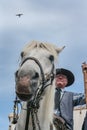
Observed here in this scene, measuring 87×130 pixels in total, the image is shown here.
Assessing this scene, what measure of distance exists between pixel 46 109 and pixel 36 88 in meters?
0.47

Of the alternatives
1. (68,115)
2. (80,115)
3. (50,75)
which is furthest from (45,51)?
(80,115)

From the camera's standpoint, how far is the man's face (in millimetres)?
9664

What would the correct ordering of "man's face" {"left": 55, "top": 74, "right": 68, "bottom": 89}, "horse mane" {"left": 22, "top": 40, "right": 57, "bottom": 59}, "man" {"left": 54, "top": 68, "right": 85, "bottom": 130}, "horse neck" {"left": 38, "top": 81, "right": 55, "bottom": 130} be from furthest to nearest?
"man's face" {"left": 55, "top": 74, "right": 68, "bottom": 89} < "man" {"left": 54, "top": 68, "right": 85, "bottom": 130} < "horse mane" {"left": 22, "top": 40, "right": 57, "bottom": 59} < "horse neck" {"left": 38, "top": 81, "right": 55, "bottom": 130}

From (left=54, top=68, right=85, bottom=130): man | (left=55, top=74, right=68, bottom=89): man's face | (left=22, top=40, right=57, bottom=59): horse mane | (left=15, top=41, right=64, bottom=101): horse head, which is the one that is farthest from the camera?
(left=55, top=74, right=68, bottom=89): man's face

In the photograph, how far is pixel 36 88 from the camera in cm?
723

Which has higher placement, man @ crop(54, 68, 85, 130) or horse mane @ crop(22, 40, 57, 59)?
horse mane @ crop(22, 40, 57, 59)

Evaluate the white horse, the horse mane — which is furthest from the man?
the white horse

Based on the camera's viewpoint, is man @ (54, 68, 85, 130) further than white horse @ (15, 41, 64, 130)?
Yes

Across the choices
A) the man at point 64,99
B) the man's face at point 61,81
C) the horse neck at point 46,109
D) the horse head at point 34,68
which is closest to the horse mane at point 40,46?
the horse head at point 34,68

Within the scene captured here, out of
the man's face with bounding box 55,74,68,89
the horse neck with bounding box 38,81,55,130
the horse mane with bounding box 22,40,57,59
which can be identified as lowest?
the horse neck with bounding box 38,81,55,130

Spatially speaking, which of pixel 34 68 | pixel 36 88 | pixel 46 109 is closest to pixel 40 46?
pixel 34 68

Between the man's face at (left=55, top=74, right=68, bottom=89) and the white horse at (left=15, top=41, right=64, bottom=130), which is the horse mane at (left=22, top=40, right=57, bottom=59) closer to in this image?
the white horse at (left=15, top=41, right=64, bottom=130)

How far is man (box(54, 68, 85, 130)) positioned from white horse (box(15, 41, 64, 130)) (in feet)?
4.91

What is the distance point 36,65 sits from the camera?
7.29 meters
